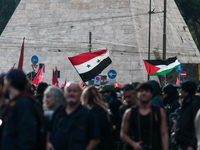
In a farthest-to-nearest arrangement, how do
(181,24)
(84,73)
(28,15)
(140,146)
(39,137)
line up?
(181,24)
(28,15)
(84,73)
(140,146)
(39,137)

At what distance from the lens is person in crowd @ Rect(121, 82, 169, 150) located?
5.13 meters

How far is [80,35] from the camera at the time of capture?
121 feet

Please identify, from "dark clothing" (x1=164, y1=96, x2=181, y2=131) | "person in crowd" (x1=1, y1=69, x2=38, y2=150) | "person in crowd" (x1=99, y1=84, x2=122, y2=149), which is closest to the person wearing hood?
"dark clothing" (x1=164, y1=96, x2=181, y2=131)

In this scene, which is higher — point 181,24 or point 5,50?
point 181,24

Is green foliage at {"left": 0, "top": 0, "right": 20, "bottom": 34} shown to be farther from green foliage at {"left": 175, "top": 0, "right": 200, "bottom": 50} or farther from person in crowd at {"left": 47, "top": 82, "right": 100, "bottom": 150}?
person in crowd at {"left": 47, "top": 82, "right": 100, "bottom": 150}

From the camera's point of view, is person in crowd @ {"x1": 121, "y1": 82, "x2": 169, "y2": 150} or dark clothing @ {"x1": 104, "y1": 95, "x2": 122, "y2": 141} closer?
person in crowd @ {"x1": 121, "y1": 82, "x2": 169, "y2": 150}

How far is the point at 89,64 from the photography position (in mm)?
12609

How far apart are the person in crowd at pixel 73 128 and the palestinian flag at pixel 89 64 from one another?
7.18m

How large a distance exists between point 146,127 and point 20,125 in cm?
163

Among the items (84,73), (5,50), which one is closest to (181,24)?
(5,50)

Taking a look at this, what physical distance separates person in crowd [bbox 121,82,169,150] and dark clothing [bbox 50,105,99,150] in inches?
20.0

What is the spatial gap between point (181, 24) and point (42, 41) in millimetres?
13227

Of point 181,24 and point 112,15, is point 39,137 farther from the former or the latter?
point 181,24

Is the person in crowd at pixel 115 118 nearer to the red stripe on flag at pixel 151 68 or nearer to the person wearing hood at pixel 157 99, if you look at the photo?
the person wearing hood at pixel 157 99
